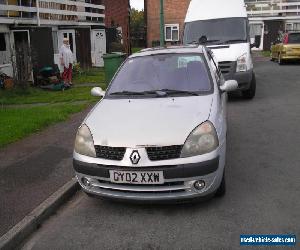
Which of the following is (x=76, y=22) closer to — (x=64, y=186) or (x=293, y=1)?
(x=64, y=186)

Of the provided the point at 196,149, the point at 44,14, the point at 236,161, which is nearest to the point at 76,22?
the point at 44,14

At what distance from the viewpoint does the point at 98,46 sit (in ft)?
83.4

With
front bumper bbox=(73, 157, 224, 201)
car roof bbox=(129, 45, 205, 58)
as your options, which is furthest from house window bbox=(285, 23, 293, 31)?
front bumper bbox=(73, 157, 224, 201)

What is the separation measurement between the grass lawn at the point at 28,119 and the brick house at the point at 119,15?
20.3 m

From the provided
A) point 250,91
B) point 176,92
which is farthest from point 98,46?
point 176,92

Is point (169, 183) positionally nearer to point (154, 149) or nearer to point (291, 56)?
point (154, 149)

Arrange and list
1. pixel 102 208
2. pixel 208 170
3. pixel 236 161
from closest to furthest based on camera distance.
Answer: pixel 208 170, pixel 102 208, pixel 236 161

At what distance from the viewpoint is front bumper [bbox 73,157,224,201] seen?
421 centimetres

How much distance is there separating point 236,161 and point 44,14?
1522cm

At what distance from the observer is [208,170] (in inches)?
169

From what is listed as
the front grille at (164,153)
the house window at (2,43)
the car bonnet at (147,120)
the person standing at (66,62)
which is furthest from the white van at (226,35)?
the house window at (2,43)

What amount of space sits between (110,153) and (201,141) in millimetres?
985

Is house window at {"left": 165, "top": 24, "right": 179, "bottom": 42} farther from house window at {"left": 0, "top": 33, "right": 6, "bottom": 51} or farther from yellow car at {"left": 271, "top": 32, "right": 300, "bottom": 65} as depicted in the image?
house window at {"left": 0, "top": 33, "right": 6, "bottom": 51}

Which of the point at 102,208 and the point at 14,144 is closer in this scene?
the point at 102,208
